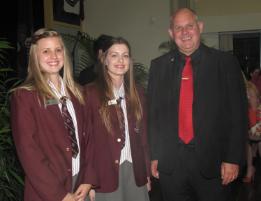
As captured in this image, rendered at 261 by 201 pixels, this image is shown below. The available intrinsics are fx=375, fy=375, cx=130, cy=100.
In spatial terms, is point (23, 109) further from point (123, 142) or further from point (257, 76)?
point (257, 76)

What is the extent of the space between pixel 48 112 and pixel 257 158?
4.92m

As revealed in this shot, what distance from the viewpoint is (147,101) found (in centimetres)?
246

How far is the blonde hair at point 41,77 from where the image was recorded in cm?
191

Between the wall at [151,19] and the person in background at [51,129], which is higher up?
the wall at [151,19]

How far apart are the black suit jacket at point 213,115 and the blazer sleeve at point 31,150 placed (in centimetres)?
76

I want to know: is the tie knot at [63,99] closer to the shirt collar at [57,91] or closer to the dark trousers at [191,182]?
the shirt collar at [57,91]

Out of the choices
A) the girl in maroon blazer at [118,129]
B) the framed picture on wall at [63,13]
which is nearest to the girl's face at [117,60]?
the girl in maroon blazer at [118,129]

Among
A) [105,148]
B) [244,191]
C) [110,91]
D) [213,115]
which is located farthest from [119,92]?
[244,191]

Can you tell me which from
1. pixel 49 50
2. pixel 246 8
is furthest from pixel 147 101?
pixel 246 8

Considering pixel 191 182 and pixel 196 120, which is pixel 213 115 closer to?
pixel 196 120

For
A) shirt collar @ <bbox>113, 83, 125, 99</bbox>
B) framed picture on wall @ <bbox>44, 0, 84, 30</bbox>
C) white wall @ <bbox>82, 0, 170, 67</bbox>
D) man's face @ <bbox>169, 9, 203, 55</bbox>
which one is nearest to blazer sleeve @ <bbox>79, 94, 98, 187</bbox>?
shirt collar @ <bbox>113, 83, 125, 99</bbox>

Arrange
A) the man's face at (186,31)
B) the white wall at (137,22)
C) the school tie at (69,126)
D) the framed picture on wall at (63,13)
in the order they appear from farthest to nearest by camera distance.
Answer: the white wall at (137,22) < the framed picture on wall at (63,13) < the man's face at (186,31) < the school tie at (69,126)

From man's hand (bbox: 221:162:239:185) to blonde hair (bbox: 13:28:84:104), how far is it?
0.93 meters

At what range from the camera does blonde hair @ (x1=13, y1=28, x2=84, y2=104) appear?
1914 mm
